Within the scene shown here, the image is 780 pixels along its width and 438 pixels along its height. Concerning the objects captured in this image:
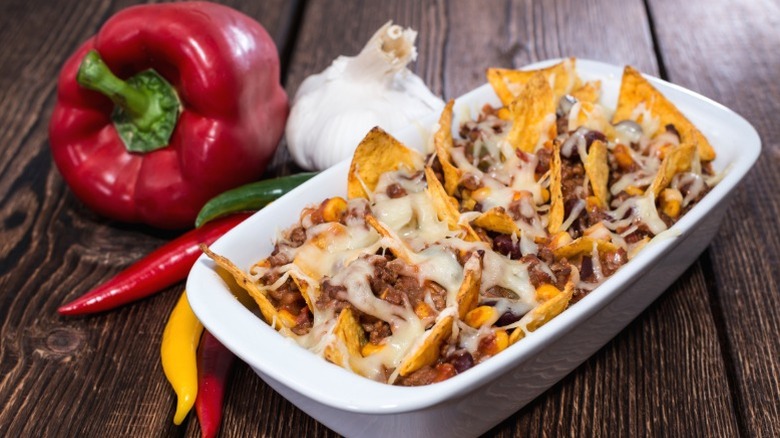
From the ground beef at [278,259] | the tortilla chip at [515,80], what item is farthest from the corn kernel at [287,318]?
the tortilla chip at [515,80]

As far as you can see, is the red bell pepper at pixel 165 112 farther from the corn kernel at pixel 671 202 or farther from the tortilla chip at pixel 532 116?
Result: the corn kernel at pixel 671 202

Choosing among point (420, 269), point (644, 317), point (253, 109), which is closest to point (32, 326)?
point (253, 109)

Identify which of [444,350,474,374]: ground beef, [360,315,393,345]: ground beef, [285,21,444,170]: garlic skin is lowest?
[285,21,444,170]: garlic skin

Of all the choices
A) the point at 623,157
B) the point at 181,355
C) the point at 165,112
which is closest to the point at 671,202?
the point at 623,157

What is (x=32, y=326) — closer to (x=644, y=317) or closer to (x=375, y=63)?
(x=375, y=63)

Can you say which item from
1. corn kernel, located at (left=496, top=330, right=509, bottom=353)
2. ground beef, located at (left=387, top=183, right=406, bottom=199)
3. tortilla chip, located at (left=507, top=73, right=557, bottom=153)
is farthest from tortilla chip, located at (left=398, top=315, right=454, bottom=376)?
tortilla chip, located at (left=507, top=73, right=557, bottom=153)

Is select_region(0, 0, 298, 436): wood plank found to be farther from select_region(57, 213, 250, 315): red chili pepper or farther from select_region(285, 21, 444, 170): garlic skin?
select_region(285, 21, 444, 170): garlic skin

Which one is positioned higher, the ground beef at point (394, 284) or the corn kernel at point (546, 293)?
the corn kernel at point (546, 293)
